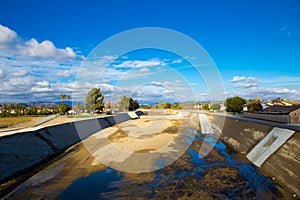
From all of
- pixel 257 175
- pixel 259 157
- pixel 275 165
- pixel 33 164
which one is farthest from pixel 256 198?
pixel 33 164

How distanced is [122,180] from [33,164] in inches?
337

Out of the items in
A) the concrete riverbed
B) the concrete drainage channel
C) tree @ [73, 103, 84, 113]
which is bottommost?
the concrete riverbed

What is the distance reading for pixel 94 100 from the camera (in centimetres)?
6397

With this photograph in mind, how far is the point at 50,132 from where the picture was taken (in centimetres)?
2302

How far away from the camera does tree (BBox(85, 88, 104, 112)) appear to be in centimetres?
6385

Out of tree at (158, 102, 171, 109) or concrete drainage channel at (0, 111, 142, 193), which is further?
tree at (158, 102, 171, 109)

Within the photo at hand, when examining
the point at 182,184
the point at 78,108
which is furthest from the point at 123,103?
the point at 182,184

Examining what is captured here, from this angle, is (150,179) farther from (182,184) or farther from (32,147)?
(32,147)

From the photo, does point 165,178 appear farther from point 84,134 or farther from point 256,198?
point 84,134

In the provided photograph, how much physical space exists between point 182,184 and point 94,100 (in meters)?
56.7

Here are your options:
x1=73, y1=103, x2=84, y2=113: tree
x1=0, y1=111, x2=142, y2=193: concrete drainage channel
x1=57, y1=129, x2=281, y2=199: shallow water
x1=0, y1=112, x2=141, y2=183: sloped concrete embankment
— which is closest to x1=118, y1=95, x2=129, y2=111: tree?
x1=73, y1=103, x2=84, y2=113: tree

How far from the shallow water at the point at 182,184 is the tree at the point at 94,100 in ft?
170

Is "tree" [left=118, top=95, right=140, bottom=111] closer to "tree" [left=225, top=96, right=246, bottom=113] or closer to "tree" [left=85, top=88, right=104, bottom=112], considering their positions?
"tree" [left=85, top=88, right=104, bottom=112]

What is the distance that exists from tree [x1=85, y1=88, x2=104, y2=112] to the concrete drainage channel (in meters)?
36.9
